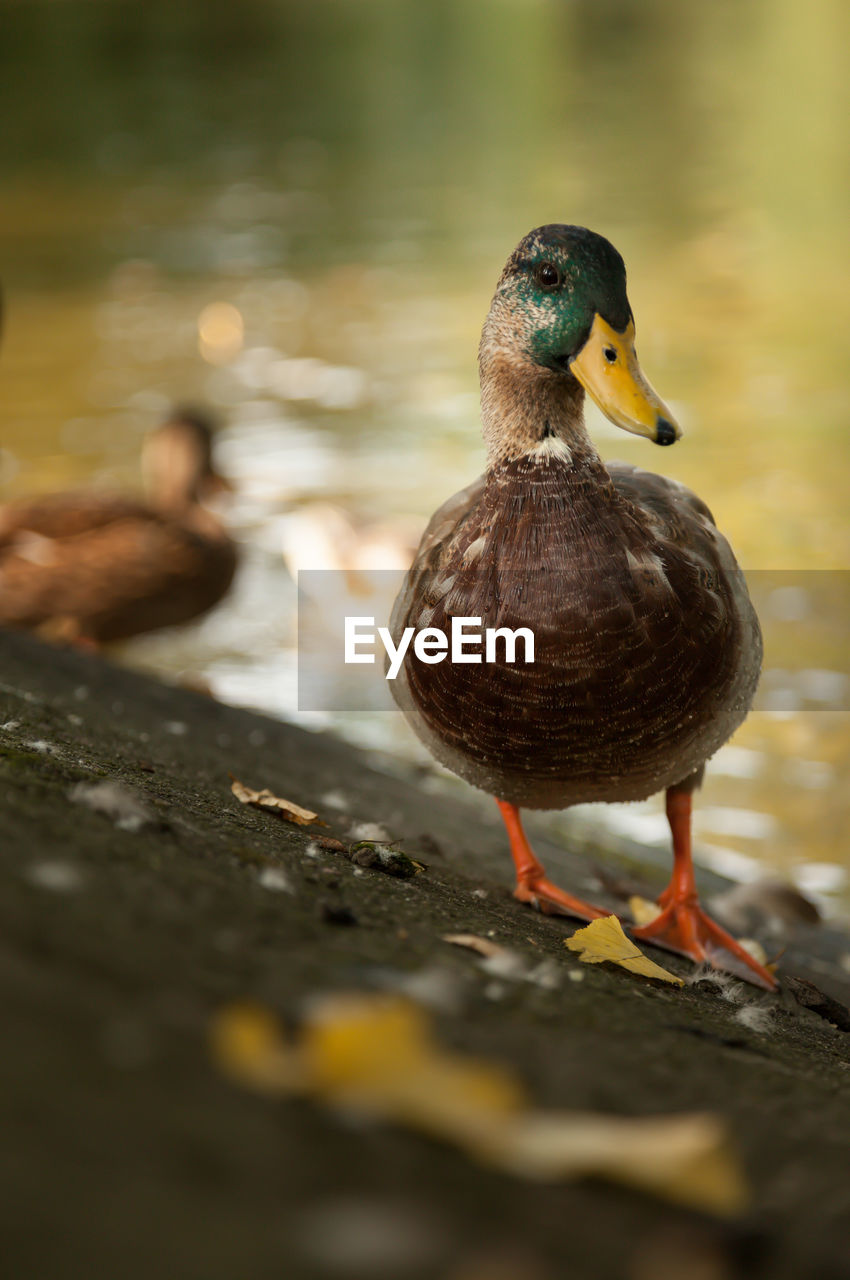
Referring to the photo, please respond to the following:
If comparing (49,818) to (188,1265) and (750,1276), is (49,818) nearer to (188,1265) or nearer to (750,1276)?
(188,1265)

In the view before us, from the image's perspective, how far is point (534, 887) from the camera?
9.39ft

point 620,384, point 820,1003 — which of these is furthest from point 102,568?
point 820,1003

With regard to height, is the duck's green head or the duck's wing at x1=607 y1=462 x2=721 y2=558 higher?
the duck's green head

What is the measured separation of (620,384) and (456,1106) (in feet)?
5.48

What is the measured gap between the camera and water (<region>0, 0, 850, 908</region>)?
557 cm

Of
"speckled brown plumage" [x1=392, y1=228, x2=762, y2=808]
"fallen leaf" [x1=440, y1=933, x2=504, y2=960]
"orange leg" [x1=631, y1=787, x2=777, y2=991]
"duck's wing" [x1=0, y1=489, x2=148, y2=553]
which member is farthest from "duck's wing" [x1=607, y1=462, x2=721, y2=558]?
"duck's wing" [x1=0, y1=489, x2=148, y2=553]

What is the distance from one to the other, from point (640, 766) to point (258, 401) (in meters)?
6.62

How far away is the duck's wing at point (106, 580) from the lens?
5.69 m

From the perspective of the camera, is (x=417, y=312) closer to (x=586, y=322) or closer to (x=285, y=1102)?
(x=586, y=322)

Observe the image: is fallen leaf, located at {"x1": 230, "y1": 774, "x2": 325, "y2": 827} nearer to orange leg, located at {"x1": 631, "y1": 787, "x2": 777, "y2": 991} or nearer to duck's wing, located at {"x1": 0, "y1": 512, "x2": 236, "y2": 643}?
orange leg, located at {"x1": 631, "y1": 787, "x2": 777, "y2": 991}

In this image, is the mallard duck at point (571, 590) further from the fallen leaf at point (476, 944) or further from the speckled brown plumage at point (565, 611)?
the fallen leaf at point (476, 944)

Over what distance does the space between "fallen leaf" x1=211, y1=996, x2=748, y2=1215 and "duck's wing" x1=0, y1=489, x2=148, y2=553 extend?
482cm

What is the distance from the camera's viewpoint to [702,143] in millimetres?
17906

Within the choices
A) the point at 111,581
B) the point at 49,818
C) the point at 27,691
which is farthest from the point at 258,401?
the point at 49,818
